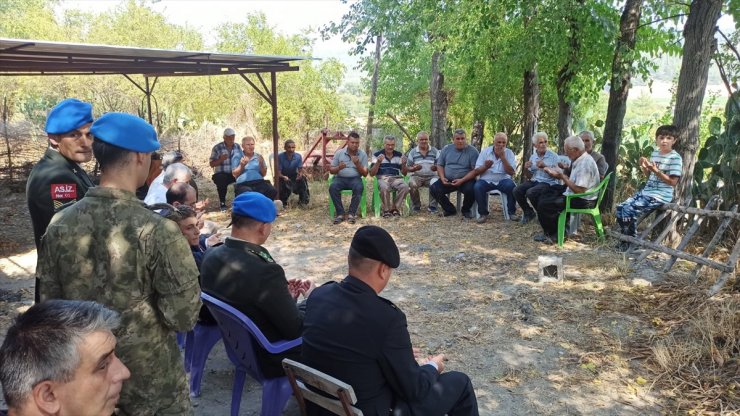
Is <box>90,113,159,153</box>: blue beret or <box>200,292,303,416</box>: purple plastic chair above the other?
<box>90,113,159,153</box>: blue beret

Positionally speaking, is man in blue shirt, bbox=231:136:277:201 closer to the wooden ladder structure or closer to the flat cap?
the wooden ladder structure

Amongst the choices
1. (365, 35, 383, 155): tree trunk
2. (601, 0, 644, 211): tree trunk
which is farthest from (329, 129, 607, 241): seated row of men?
(365, 35, 383, 155): tree trunk

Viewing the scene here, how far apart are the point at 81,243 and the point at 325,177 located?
11.3 meters

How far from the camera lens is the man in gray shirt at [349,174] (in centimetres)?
872

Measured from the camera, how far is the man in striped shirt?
612cm

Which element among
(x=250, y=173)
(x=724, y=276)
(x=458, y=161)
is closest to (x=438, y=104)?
(x=458, y=161)

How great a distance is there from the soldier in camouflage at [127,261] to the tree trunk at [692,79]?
236 inches

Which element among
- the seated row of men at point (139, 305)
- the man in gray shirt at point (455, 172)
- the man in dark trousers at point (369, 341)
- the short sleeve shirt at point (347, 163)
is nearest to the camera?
the seated row of men at point (139, 305)

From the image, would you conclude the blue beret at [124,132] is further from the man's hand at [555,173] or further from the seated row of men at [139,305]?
the man's hand at [555,173]

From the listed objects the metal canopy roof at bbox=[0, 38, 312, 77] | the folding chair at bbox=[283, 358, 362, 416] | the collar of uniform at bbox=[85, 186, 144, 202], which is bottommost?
the folding chair at bbox=[283, 358, 362, 416]

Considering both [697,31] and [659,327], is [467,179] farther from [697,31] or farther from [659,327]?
[659,327]

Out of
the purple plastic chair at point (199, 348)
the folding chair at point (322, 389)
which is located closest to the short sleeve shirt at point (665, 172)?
Answer: the purple plastic chair at point (199, 348)

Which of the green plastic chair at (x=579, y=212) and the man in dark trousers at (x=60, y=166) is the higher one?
the man in dark trousers at (x=60, y=166)

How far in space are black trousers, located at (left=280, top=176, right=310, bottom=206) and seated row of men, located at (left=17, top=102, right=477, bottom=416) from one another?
6691 mm
